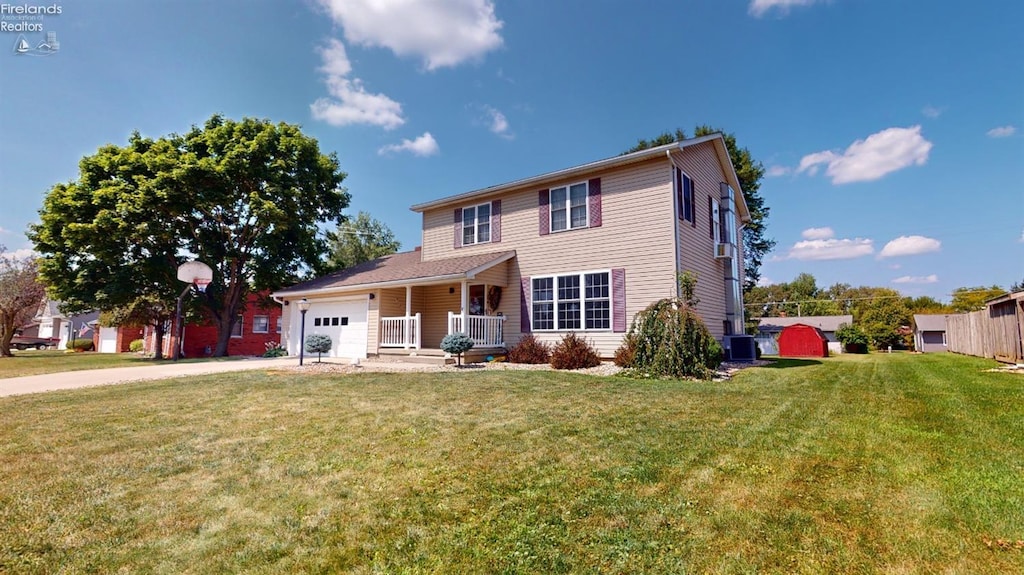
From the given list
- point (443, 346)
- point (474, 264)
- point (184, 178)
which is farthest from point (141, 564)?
point (184, 178)

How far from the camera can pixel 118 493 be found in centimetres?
331

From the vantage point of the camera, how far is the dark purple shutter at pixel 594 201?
13188mm

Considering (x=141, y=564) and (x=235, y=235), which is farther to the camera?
(x=235, y=235)

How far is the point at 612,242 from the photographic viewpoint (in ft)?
42.3

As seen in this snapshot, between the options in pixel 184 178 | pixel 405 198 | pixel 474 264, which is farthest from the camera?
pixel 405 198

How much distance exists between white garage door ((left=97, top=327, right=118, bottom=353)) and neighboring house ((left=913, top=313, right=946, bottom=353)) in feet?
204

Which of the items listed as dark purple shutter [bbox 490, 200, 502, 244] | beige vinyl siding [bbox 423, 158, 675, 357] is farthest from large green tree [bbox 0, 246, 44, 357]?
beige vinyl siding [bbox 423, 158, 675, 357]

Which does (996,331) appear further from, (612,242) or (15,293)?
(15,293)

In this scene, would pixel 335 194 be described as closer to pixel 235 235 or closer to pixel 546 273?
pixel 235 235

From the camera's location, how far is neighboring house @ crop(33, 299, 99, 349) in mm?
37875

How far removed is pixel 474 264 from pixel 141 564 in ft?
38.5

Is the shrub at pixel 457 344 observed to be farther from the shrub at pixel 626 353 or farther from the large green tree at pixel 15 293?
the large green tree at pixel 15 293

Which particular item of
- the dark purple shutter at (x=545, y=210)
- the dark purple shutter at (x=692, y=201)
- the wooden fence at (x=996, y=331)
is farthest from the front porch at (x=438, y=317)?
the wooden fence at (x=996, y=331)

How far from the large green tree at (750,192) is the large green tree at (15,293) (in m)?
34.2
